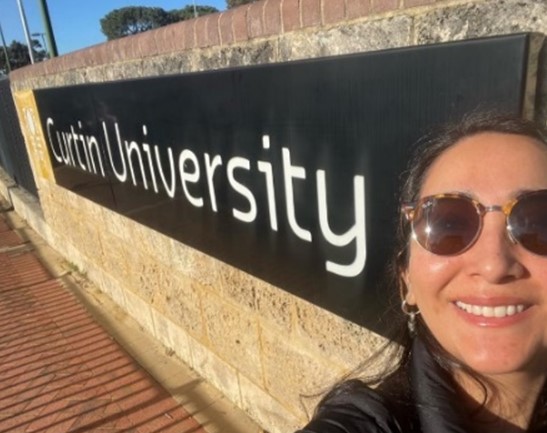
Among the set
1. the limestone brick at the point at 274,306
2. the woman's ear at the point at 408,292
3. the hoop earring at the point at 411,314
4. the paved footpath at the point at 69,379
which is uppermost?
the woman's ear at the point at 408,292

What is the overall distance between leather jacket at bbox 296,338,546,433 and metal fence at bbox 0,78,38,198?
6.84 metres

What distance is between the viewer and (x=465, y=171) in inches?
41.1

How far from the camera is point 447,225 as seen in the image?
39.9 inches

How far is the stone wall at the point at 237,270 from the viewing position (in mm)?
1418

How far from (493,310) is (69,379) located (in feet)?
11.7

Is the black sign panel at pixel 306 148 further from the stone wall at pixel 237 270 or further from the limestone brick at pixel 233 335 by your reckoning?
the limestone brick at pixel 233 335

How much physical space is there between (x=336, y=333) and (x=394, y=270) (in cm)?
67

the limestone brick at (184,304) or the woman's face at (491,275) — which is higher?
the woman's face at (491,275)

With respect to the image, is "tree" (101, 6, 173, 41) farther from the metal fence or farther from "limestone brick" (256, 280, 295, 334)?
"limestone brick" (256, 280, 295, 334)

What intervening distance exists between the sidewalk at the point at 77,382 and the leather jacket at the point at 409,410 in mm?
2102

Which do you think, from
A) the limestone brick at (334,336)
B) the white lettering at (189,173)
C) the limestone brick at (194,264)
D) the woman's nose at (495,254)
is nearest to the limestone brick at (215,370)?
the limestone brick at (194,264)

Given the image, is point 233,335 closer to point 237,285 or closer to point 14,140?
point 237,285

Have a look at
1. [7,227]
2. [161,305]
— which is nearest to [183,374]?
[161,305]

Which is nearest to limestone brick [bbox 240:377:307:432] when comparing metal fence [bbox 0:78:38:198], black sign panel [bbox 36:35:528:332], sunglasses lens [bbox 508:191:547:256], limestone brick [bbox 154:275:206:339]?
limestone brick [bbox 154:275:206:339]
